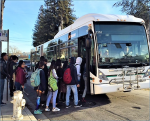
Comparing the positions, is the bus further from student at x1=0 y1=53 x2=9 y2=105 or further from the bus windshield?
student at x1=0 y1=53 x2=9 y2=105

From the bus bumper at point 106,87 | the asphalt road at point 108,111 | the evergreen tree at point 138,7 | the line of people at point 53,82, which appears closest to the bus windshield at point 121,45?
the bus bumper at point 106,87

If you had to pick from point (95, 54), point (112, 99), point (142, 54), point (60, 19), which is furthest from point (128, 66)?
point (60, 19)

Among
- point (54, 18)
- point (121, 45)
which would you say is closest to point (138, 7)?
point (121, 45)

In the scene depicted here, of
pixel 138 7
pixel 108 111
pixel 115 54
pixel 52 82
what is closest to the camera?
pixel 52 82

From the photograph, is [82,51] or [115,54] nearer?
[115,54]

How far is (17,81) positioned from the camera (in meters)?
6.10

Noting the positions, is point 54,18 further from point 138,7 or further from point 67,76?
point 67,76

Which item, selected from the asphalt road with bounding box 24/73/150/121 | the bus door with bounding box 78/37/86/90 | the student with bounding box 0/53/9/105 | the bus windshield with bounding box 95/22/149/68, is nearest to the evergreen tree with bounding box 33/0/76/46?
the bus door with bounding box 78/37/86/90

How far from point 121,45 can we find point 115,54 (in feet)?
1.50

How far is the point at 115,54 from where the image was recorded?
6117 mm

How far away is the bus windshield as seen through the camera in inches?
239

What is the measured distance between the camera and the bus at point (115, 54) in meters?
5.96

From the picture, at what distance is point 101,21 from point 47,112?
4.01 m

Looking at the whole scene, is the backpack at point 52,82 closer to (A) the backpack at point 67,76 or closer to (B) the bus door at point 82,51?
(A) the backpack at point 67,76
